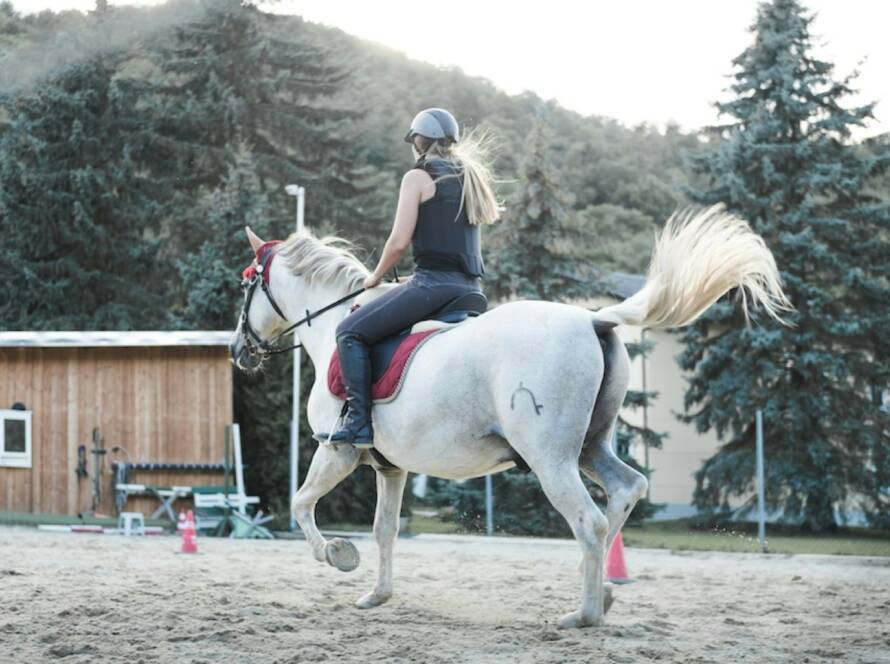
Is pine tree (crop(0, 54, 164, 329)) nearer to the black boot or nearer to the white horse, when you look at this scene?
the black boot

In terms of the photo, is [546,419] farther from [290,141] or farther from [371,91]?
[371,91]

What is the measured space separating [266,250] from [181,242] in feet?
101

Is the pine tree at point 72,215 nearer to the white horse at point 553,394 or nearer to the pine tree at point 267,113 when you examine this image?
the pine tree at point 267,113

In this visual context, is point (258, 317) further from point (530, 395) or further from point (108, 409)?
point (108, 409)

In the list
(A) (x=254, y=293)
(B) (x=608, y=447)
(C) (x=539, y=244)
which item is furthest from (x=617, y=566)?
(C) (x=539, y=244)

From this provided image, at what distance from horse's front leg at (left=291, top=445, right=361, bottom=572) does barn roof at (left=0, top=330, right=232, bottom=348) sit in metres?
12.2

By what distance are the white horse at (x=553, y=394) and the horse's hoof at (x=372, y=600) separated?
398 mm

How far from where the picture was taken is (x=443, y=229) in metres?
7.70

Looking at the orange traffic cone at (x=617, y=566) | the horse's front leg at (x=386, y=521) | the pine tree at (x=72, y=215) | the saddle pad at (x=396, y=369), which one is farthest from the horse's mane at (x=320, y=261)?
the pine tree at (x=72, y=215)

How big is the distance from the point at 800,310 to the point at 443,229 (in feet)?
64.5

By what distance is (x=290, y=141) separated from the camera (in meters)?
43.3

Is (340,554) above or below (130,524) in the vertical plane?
above

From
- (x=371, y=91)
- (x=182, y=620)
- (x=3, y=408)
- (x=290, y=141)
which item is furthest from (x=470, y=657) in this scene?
(x=371, y=91)

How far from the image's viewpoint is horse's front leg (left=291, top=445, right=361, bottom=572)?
26.8 feet
